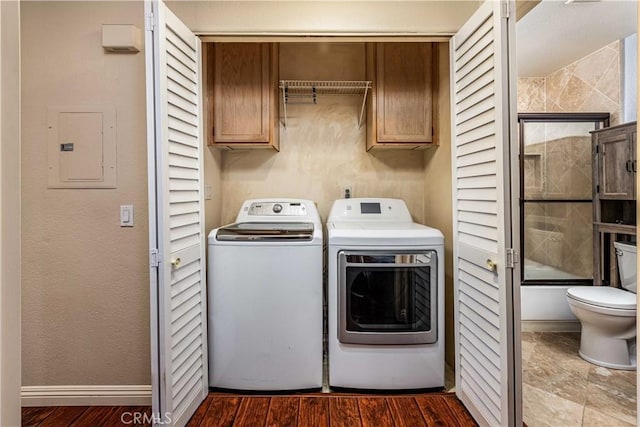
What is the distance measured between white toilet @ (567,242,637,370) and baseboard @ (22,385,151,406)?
2835 mm

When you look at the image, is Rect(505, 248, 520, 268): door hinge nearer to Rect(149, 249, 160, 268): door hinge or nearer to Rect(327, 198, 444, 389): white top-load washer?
Rect(327, 198, 444, 389): white top-load washer

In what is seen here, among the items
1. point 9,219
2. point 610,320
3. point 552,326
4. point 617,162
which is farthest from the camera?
point 552,326

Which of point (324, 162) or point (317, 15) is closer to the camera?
point (317, 15)

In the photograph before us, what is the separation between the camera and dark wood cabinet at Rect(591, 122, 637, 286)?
2492 mm

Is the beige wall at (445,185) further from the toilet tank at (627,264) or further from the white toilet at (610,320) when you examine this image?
the toilet tank at (627,264)

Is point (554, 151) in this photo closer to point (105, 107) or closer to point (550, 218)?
point (550, 218)

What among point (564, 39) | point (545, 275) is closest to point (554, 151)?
point (564, 39)

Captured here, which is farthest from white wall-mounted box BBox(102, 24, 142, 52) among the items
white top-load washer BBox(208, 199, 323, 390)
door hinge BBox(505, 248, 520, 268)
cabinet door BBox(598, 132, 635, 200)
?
cabinet door BBox(598, 132, 635, 200)

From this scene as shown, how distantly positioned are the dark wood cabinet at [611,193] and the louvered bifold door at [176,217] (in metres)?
2.97

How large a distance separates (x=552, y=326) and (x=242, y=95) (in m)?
3.14

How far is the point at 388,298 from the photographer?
78.0 inches

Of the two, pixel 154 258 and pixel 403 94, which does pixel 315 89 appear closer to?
pixel 403 94

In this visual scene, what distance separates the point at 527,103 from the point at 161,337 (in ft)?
12.4

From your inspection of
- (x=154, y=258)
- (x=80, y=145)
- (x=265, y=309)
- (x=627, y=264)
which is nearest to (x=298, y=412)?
(x=265, y=309)
